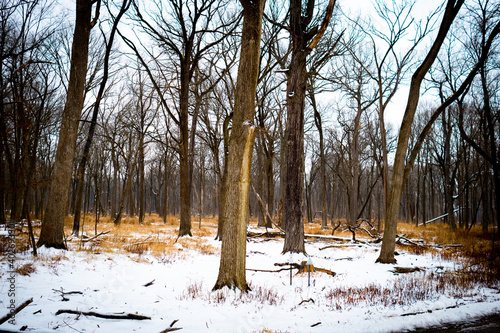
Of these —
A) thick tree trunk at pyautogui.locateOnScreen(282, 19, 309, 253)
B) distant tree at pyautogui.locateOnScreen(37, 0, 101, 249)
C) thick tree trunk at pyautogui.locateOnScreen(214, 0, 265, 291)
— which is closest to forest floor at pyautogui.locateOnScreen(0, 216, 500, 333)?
thick tree trunk at pyautogui.locateOnScreen(214, 0, 265, 291)

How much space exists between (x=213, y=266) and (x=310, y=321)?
370cm

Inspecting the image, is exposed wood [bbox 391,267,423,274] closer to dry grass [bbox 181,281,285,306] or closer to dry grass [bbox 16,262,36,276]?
dry grass [bbox 181,281,285,306]

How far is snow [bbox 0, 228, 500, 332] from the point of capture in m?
3.39

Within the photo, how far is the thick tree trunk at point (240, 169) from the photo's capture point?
458cm

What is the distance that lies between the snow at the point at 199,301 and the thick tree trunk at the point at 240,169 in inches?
15.7

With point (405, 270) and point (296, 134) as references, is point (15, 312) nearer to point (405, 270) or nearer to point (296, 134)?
point (296, 134)

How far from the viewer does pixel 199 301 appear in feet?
13.9

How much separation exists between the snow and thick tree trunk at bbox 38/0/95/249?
1.73 ft

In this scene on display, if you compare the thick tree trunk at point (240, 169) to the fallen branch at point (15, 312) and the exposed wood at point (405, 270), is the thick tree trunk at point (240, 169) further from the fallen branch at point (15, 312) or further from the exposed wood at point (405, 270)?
the exposed wood at point (405, 270)

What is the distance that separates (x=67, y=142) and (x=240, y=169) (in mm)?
4870

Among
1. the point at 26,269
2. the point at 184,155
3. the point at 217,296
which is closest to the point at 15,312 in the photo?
the point at 26,269

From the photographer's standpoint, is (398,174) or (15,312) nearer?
(15,312)

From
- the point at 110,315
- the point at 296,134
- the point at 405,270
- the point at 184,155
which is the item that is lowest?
the point at 405,270

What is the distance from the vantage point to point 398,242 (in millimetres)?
11461
